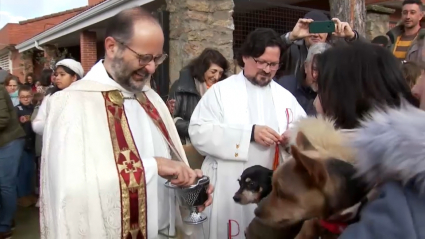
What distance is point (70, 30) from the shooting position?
15047 millimetres

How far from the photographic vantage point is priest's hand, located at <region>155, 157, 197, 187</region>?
81.5 inches

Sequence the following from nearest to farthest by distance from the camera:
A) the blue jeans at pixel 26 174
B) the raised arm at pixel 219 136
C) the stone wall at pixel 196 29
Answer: the raised arm at pixel 219 136 < the blue jeans at pixel 26 174 < the stone wall at pixel 196 29

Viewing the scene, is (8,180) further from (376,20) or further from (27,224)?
(376,20)

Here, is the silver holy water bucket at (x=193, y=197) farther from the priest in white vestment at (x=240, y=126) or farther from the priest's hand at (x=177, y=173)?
the priest in white vestment at (x=240, y=126)

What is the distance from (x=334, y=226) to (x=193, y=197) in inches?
35.3

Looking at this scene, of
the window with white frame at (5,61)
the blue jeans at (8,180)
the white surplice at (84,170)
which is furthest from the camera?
the window with white frame at (5,61)

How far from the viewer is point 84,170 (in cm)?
193

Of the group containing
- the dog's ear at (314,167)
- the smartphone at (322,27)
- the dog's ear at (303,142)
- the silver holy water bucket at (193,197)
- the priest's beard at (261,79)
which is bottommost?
the silver holy water bucket at (193,197)

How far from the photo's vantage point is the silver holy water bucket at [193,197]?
2.09 metres

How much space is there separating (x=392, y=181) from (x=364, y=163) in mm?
86

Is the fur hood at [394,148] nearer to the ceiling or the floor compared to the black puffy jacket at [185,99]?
nearer to the ceiling

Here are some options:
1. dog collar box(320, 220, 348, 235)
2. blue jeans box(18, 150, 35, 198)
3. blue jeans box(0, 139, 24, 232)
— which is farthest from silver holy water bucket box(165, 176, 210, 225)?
blue jeans box(18, 150, 35, 198)

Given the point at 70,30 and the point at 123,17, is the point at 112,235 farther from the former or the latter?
the point at 70,30

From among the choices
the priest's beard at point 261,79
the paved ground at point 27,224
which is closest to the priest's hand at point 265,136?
the priest's beard at point 261,79
